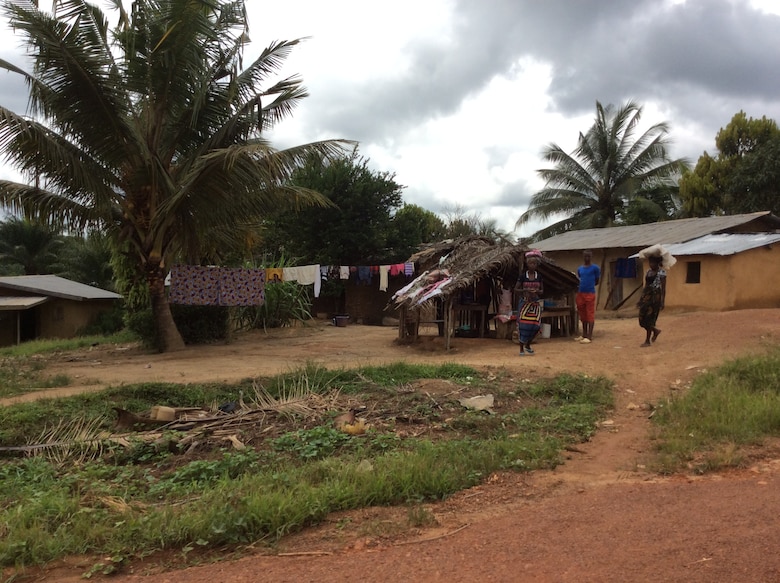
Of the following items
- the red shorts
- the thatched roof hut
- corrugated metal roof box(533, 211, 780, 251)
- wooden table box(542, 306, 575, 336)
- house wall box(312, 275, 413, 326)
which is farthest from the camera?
house wall box(312, 275, 413, 326)

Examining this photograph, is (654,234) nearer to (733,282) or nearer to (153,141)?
(733,282)

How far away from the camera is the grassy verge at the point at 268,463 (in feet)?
12.1

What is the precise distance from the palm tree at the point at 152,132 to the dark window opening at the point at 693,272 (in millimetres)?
10120

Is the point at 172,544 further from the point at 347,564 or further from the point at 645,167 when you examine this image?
the point at 645,167

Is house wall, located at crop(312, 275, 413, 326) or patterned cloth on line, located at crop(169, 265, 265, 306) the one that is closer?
patterned cloth on line, located at crop(169, 265, 265, 306)

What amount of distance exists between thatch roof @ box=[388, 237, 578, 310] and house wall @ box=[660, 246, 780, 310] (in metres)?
4.79

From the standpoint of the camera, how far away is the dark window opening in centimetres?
1590

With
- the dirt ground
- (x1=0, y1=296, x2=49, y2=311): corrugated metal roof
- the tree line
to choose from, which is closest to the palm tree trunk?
the tree line

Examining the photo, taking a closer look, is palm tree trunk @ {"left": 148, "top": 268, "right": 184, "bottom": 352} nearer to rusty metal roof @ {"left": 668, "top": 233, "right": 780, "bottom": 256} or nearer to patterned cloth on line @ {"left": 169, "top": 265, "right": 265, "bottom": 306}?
patterned cloth on line @ {"left": 169, "top": 265, "right": 265, "bottom": 306}

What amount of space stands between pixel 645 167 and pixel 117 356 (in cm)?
2279

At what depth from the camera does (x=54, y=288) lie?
2122 cm

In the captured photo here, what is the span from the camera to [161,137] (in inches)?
489

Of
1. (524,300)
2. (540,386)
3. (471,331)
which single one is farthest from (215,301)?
(540,386)

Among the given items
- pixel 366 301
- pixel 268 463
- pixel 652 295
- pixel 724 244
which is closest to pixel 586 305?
pixel 652 295
